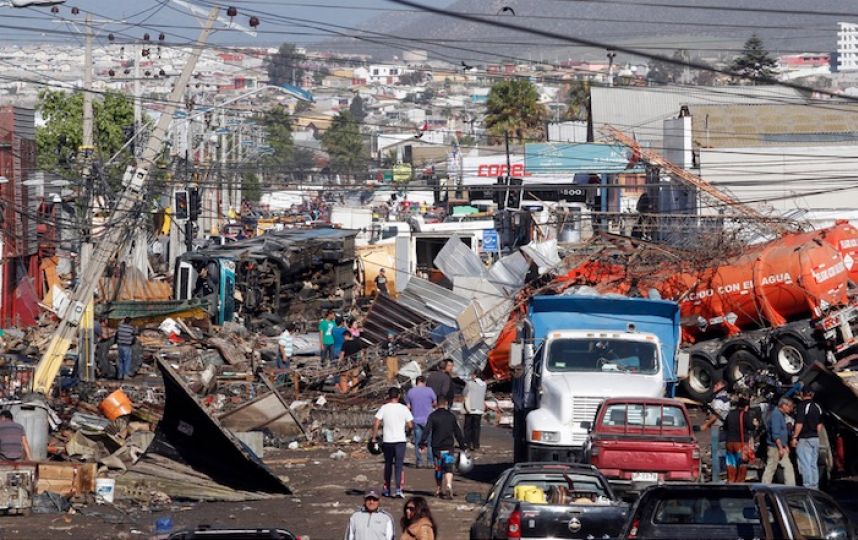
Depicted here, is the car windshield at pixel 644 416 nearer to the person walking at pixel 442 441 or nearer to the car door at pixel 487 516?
the person walking at pixel 442 441

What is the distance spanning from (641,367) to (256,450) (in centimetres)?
680

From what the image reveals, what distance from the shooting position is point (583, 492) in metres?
15.3

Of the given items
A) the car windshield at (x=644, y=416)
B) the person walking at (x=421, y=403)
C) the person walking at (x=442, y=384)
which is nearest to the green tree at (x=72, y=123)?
the person walking at (x=442, y=384)

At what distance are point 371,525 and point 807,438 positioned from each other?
8.66 metres

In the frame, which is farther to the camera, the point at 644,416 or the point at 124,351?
the point at 124,351

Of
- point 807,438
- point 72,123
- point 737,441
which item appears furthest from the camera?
point 72,123

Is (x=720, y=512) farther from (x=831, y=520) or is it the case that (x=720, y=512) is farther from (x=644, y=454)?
(x=644, y=454)

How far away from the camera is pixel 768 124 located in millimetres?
74250

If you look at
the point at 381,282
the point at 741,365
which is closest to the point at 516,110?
the point at 381,282

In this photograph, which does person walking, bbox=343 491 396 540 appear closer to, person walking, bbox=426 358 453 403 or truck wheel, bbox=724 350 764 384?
person walking, bbox=426 358 453 403

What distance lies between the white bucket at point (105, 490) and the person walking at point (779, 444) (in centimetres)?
855

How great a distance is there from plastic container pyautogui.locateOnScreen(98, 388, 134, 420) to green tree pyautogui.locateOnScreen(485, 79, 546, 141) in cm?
7688

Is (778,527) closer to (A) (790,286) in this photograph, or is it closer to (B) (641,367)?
(B) (641,367)

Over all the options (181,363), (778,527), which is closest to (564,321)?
(778,527)
